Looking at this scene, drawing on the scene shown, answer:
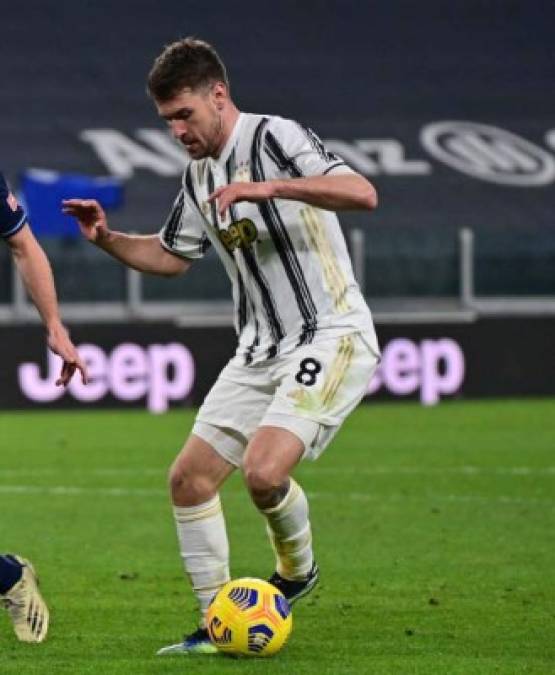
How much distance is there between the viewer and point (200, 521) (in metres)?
6.33

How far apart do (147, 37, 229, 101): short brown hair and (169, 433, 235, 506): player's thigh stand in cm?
118

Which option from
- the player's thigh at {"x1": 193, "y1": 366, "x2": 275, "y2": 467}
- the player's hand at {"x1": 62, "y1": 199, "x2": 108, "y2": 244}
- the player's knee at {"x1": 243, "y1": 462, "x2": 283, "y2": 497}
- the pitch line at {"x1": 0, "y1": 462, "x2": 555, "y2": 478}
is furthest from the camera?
the pitch line at {"x1": 0, "y1": 462, "x2": 555, "y2": 478}

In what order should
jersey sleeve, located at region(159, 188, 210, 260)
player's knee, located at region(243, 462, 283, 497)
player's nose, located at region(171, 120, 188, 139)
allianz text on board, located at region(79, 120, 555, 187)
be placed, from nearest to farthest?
player's knee, located at region(243, 462, 283, 497) < player's nose, located at region(171, 120, 188, 139) < jersey sleeve, located at region(159, 188, 210, 260) < allianz text on board, located at region(79, 120, 555, 187)

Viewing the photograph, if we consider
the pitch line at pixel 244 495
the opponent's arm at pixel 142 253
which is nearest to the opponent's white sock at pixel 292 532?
the opponent's arm at pixel 142 253

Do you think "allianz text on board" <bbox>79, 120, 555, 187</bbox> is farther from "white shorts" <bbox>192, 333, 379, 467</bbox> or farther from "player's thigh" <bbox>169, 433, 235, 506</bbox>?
"player's thigh" <bbox>169, 433, 235, 506</bbox>

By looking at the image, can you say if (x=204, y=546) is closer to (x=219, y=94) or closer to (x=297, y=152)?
(x=297, y=152)

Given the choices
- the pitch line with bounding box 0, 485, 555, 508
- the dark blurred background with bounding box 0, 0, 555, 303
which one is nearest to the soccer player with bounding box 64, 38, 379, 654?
the pitch line with bounding box 0, 485, 555, 508

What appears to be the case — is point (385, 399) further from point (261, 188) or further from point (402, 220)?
point (261, 188)

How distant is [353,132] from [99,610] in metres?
19.7

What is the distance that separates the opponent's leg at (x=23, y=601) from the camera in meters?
6.45

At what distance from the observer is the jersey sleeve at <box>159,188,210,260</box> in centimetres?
670

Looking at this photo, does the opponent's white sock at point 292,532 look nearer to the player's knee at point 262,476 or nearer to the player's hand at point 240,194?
the player's knee at point 262,476

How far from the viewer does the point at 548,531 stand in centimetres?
982

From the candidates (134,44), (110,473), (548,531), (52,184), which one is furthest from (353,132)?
(548,531)
